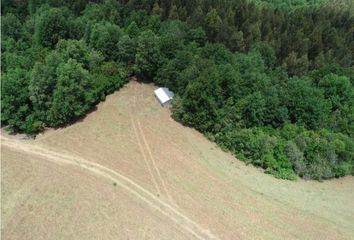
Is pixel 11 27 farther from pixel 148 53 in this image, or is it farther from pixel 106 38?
pixel 148 53

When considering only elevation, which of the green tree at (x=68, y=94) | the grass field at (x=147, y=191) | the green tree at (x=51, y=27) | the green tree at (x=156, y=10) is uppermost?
the green tree at (x=51, y=27)

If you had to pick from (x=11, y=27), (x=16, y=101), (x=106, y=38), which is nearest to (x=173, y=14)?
(x=106, y=38)

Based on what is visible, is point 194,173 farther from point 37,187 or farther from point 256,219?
point 37,187

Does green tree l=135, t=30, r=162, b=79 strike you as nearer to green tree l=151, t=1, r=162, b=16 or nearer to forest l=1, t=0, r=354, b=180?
forest l=1, t=0, r=354, b=180

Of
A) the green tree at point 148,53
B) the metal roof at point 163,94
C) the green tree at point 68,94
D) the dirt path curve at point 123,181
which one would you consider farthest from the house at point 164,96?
the dirt path curve at point 123,181

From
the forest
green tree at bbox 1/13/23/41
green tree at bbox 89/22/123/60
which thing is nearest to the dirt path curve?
the forest

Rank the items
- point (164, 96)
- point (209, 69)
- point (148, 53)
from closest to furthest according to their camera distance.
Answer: point (209, 69)
point (164, 96)
point (148, 53)

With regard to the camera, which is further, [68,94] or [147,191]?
[68,94]

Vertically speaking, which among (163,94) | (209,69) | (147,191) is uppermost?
(209,69)

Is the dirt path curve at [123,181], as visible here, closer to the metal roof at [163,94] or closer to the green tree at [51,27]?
the metal roof at [163,94]
